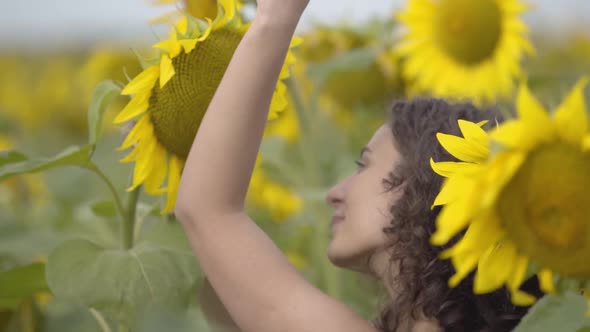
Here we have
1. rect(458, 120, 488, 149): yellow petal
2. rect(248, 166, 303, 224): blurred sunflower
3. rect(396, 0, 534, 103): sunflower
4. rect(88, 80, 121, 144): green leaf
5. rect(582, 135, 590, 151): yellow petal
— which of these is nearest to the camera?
rect(582, 135, 590, 151): yellow petal

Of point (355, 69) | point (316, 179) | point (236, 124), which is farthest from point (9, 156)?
point (355, 69)

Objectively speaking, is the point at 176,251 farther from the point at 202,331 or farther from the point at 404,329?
the point at 202,331

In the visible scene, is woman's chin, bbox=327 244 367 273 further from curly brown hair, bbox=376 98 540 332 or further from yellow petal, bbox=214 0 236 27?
yellow petal, bbox=214 0 236 27

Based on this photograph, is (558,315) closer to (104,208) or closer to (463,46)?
(104,208)

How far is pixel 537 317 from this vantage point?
66 centimetres

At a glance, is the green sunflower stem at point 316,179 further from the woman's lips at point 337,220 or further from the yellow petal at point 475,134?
the yellow petal at point 475,134

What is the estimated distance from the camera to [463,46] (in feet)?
6.58

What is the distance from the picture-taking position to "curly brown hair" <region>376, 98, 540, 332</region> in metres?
0.92

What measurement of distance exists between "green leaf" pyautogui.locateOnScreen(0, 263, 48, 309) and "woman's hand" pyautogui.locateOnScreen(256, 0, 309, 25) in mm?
400

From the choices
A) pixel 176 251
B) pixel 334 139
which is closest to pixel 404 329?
pixel 176 251

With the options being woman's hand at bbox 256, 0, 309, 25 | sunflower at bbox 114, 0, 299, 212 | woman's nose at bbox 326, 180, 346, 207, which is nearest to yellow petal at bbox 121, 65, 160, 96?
sunflower at bbox 114, 0, 299, 212

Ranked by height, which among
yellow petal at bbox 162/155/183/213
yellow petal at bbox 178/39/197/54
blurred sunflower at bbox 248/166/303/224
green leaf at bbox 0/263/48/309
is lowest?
blurred sunflower at bbox 248/166/303/224

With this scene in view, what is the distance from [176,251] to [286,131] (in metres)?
1.36

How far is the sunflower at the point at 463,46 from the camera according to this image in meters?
1.95
